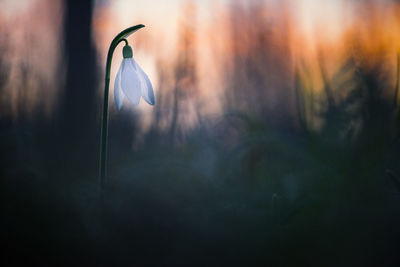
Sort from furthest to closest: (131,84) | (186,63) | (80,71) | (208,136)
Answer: (80,71) → (186,63) → (208,136) → (131,84)

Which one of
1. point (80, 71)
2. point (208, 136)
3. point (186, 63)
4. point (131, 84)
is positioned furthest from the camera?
point (80, 71)

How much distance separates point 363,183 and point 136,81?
0.69 m

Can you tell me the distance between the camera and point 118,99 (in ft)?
3.10

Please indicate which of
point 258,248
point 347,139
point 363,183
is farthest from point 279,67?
point 258,248

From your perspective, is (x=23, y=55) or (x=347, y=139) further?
(x=23, y=55)

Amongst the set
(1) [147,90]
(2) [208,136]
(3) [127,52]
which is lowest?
(2) [208,136]

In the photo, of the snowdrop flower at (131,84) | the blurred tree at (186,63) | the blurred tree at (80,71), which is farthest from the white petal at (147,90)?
the blurred tree at (80,71)

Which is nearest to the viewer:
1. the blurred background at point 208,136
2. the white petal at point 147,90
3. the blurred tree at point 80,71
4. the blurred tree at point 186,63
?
the blurred background at point 208,136

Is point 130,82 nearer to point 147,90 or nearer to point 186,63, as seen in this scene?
point 147,90

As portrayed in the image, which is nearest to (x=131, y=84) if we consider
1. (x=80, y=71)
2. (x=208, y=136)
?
(x=208, y=136)

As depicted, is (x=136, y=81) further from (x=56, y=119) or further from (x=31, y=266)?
(x=56, y=119)

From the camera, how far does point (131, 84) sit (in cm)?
92

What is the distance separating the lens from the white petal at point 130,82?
91cm

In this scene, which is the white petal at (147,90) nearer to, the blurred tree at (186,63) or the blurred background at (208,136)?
the blurred background at (208,136)
